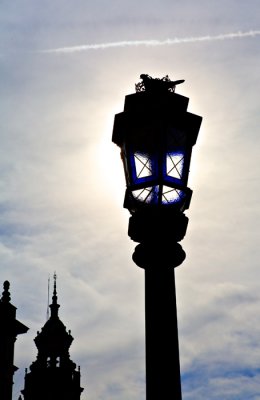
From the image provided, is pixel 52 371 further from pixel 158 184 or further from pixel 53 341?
pixel 158 184

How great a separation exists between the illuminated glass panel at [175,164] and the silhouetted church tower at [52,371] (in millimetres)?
36028

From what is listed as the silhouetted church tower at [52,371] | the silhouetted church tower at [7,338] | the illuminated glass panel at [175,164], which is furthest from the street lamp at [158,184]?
the silhouetted church tower at [52,371]

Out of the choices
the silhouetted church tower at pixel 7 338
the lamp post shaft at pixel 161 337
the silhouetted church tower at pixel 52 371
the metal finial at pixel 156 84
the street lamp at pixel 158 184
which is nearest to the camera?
the lamp post shaft at pixel 161 337

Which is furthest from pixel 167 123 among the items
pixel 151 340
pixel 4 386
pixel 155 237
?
pixel 4 386

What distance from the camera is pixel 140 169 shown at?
19.4 ft

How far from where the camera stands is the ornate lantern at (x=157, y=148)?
5832mm

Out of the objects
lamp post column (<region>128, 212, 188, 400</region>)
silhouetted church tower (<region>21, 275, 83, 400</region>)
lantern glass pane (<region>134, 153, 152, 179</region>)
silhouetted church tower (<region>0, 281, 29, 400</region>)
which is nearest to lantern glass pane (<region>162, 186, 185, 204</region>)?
lamp post column (<region>128, 212, 188, 400</region>)

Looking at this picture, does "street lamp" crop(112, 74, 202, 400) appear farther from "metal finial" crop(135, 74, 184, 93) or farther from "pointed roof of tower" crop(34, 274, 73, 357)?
"pointed roof of tower" crop(34, 274, 73, 357)

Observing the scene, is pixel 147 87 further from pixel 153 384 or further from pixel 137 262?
pixel 153 384

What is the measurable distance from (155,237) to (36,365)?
3653 centimetres

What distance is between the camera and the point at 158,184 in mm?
5758

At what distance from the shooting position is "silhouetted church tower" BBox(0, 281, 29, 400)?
99.5 feet

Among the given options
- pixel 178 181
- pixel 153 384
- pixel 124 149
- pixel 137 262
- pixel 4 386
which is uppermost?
pixel 4 386

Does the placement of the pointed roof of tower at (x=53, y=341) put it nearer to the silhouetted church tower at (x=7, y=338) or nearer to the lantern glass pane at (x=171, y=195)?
the silhouetted church tower at (x=7, y=338)
